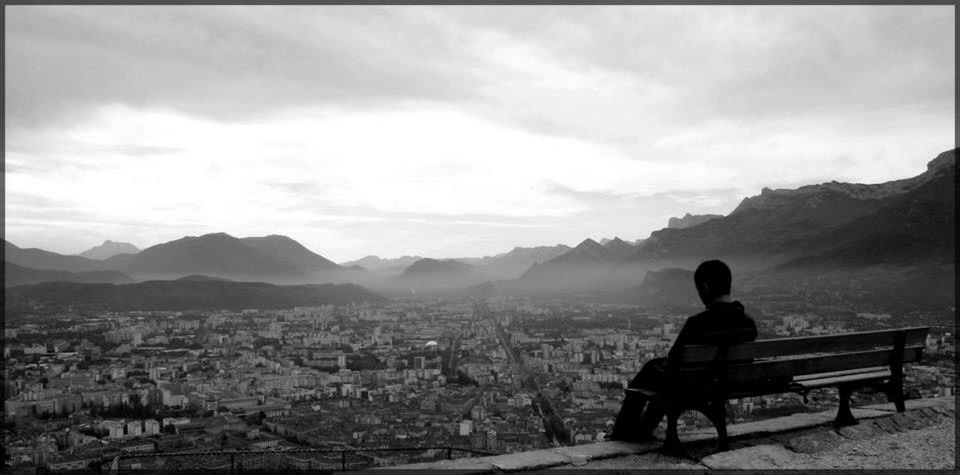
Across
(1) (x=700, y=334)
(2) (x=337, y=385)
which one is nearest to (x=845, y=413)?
(1) (x=700, y=334)

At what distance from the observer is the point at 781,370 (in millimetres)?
4414

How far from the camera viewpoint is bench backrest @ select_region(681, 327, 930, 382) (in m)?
4.05

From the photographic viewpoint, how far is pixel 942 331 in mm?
23391

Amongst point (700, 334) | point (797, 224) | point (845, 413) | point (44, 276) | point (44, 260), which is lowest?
point (845, 413)

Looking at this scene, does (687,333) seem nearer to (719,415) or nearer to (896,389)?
(719,415)

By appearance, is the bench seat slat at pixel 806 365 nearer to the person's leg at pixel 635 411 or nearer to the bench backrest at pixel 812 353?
the bench backrest at pixel 812 353

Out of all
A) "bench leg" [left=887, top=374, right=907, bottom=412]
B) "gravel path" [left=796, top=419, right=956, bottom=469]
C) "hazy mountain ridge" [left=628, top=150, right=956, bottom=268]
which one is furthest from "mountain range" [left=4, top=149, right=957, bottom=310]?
"gravel path" [left=796, top=419, right=956, bottom=469]

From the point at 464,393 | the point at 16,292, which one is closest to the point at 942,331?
the point at 464,393

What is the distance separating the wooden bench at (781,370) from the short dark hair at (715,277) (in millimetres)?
383

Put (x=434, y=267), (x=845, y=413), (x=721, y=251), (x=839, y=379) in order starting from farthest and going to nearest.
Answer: (x=434, y=267)
(x=721, y=251)
(x=845, y=413)
(x=839, y=379)

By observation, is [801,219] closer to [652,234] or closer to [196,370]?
[652,234]

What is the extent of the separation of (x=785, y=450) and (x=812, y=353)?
0.79 meters

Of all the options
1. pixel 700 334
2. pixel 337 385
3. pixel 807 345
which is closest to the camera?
pixel 700 334

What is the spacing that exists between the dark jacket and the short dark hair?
0.11m
